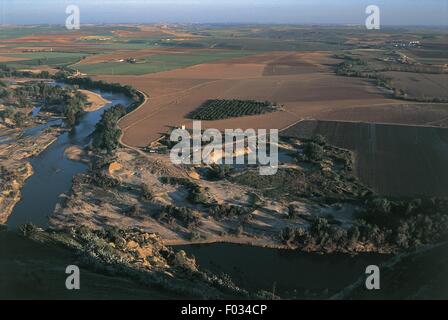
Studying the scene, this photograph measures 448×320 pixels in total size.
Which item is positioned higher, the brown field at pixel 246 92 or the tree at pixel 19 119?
the brown field at pixel 246 92

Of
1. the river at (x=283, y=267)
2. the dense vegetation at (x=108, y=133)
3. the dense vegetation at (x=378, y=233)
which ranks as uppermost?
the dense vegetation at (x=108, y=133)

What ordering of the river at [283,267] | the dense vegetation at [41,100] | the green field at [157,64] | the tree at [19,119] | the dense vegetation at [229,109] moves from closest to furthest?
the river at [283,267] < the tree at [19,119] < the dense vegetation at [229,109] < the dense vegetation at [41,100] < the green field at [157,64]

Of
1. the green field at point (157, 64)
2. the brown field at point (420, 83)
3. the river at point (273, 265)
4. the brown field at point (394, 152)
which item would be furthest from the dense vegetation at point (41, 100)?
the brown field at point (420, 83)

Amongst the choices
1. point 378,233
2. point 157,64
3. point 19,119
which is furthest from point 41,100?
point 378,233

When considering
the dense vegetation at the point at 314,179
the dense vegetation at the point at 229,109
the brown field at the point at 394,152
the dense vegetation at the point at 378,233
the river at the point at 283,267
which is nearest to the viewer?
the river at the point at 283,267

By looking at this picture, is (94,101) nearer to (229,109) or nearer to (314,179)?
(229,109)

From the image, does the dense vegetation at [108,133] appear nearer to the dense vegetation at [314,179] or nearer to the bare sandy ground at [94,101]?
the bare sandy ground at [94,101]

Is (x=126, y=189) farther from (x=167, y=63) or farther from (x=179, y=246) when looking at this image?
(x=167, y=63)
